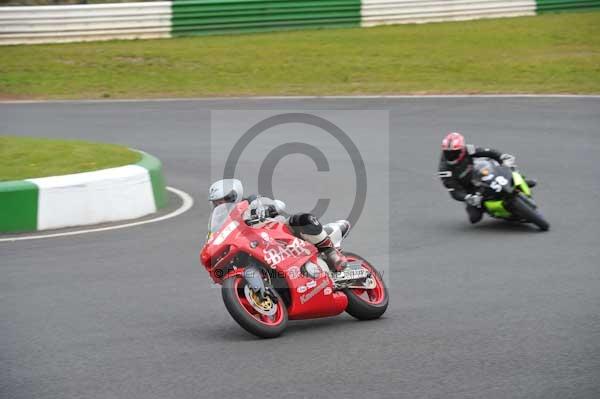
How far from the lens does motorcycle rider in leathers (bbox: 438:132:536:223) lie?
1123cm

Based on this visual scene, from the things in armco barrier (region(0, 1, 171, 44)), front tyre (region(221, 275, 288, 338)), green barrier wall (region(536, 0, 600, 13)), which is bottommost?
front tyre (region(221, 275, 288, 338))

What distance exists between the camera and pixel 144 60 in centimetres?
2356

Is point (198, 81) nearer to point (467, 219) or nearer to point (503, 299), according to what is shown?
point (467, 219)

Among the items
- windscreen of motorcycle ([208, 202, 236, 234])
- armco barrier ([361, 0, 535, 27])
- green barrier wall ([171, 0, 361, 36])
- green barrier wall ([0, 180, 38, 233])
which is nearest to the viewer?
windscreen of motorcycle ([208, 202, 236, 234])

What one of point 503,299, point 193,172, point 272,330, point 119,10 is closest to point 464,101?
point 193,172

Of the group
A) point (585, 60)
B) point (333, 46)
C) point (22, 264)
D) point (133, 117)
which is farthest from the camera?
point (333, 46)

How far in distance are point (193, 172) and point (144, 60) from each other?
10081 millimetres

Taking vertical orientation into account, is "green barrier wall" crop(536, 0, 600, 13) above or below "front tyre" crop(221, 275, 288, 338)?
above

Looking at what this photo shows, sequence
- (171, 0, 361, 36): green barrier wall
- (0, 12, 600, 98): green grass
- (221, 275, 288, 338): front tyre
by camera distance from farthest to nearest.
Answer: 1. (171, 0, 361, 36): green barrier wall
2. (0, 12, 600, 98): green grass
3. (221, 275, 288, 338): front tyre

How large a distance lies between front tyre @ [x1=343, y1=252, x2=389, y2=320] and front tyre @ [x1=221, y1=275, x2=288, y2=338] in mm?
602

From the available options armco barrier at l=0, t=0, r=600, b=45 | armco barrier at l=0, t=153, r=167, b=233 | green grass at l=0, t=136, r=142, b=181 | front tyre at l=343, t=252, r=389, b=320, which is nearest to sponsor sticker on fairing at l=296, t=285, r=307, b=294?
front tyre at l=343, t=252, r=389, b=320

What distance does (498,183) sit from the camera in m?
10.9

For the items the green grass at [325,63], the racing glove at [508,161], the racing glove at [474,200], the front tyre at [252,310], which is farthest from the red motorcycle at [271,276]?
Result: the green grass at [325,63]

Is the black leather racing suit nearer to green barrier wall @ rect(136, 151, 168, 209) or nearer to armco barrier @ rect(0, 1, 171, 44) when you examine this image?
green barrier wall @ rect(136, 151, 168, 209)
